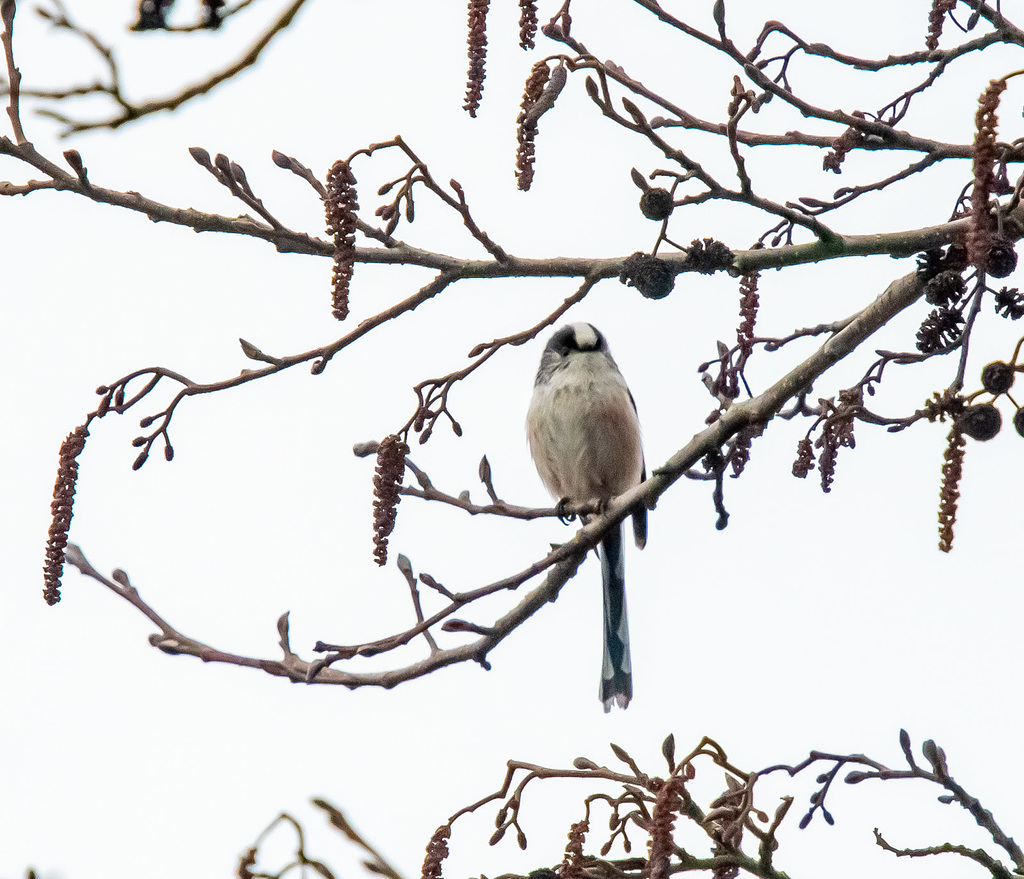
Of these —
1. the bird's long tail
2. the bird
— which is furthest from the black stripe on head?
the bird's long tail

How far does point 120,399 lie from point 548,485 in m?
3.06

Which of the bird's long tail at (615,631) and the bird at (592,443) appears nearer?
the bird's long tail at (615,631)

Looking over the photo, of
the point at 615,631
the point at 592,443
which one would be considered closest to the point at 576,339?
the point at 592,443

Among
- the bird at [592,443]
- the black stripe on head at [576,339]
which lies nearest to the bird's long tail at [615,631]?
the bird at [592,443]

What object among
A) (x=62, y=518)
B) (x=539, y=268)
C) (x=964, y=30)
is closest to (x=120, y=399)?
(x=62, y=518)

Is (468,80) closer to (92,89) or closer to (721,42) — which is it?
(721,42)

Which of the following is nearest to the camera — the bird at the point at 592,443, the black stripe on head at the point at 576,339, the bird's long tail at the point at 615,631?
the bird's long tail at the point at 615,631

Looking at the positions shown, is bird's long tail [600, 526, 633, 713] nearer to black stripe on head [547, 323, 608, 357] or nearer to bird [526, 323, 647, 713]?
bird [526, 323, 647, 713]

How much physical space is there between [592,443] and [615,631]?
2.56 ft

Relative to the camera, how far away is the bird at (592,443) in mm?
5574

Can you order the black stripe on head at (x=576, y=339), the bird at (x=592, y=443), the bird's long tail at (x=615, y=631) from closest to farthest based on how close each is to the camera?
the bird's long tail at (x=615, y=631) → the bird at (x=592, y=443) → the black stripe on head at (x=576, y=339)

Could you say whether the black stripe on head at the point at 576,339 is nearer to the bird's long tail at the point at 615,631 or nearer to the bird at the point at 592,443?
the bird at the point at 592,443

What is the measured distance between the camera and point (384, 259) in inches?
118

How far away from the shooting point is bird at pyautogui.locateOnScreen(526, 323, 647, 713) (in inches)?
219
